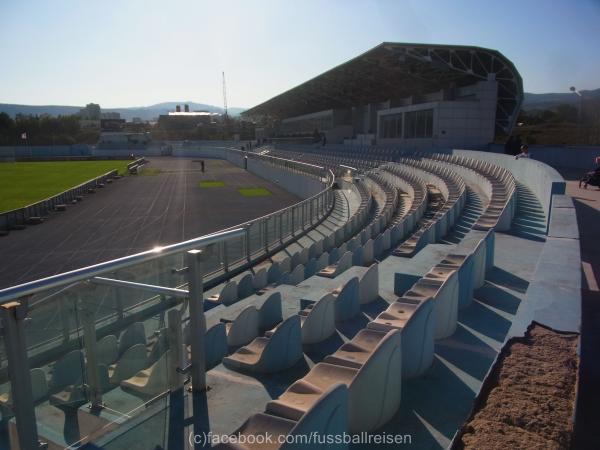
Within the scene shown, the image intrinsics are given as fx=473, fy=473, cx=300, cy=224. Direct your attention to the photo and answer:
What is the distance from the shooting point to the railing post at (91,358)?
10.00 feet

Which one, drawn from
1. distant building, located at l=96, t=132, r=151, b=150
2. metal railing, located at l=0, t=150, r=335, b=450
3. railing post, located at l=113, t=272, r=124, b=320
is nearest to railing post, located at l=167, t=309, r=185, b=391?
metal railing, located at l=0, t=150, r=335, b=450

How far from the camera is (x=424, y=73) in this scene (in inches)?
1645

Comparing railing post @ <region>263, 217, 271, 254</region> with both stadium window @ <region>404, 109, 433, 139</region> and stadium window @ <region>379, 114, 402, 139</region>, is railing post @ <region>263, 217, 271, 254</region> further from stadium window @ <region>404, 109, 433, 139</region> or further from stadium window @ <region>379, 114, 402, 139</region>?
stadium window @ <region>379, 114, 402, 139</region>

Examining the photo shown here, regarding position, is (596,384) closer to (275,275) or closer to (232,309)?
(232,309)

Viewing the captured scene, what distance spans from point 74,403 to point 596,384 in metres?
4.85

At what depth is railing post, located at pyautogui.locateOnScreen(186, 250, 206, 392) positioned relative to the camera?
3258 mm

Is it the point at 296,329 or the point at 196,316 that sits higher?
the point at 196,316

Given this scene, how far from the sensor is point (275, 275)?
1071 cm

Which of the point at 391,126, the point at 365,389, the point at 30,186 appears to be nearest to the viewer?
the point at 365,389

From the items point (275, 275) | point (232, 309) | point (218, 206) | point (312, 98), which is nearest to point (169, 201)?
point (218, 206)

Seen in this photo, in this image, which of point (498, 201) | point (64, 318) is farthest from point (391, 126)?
point (64, 318)

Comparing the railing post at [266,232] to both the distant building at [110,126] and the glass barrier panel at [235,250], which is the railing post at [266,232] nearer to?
the glass barrier panel at [235,250]

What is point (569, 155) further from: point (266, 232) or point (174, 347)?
point (174, 347)

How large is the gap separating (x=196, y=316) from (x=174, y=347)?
0.29m
